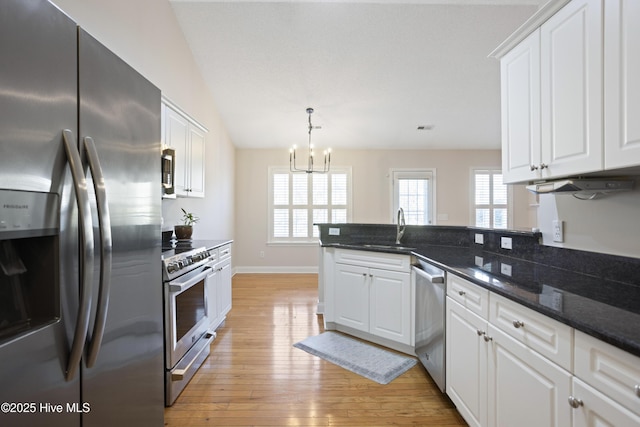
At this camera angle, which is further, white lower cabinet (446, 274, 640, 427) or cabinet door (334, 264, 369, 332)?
cabinet door (334, 264, 369, 332)

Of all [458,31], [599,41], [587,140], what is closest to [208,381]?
[587,140]

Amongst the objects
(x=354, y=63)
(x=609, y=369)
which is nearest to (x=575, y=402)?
(x=609, y=369)

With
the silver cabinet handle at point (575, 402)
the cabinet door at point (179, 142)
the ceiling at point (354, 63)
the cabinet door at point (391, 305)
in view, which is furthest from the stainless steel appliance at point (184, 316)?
the ceiling at point (354, 63)

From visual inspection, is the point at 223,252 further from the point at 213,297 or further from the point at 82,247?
the point at 82,247

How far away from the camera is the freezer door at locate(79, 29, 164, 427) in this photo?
85 centimetres

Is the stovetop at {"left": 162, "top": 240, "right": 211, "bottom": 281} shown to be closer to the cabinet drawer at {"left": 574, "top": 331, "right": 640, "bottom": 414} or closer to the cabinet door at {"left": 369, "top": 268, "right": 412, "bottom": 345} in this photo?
the cabinet door at {"left": 369, "top": 268, "right": 412, "bottom": 345}

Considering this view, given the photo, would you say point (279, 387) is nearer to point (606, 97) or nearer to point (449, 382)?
point (449, 382)

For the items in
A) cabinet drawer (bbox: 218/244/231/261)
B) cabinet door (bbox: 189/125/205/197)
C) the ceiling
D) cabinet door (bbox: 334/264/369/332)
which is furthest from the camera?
the ceiling

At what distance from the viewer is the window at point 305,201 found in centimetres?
613

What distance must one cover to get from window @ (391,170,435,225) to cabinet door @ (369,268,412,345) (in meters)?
3.69

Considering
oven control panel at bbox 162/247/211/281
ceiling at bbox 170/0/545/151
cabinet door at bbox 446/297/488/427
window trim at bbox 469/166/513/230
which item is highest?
ceiling at bbox 170/0/545/151

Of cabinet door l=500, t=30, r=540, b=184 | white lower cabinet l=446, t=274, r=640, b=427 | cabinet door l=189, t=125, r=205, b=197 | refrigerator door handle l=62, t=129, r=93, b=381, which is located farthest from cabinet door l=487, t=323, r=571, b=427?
cabinet door l=189, t=125, r=205, b=197

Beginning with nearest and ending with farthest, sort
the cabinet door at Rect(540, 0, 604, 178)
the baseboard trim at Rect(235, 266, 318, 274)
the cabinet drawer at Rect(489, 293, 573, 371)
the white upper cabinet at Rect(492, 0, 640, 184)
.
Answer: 1. the cabinet drawer at Rect(489, 293, 573, 371)
2. the white upper cabinet at Rect(492, 0, 640, 184)
3. the cabinet door at Rect(540, 0, 604, 178)
4. the baseboard trim at Rect(235, 266, 318, 274)

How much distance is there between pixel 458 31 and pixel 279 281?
462 cm
